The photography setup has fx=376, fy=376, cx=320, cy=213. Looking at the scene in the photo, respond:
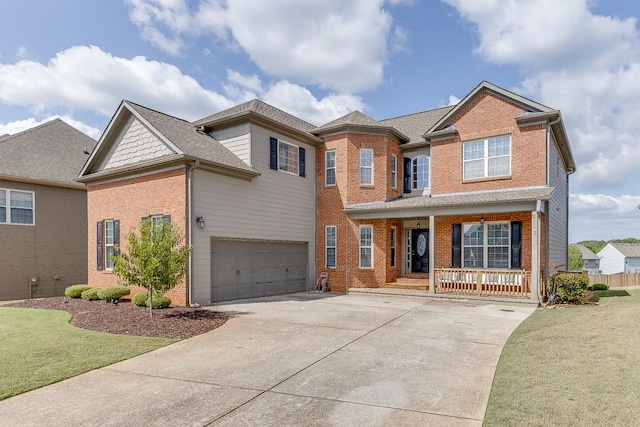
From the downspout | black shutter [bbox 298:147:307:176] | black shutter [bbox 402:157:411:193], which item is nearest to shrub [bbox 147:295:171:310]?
the downspout

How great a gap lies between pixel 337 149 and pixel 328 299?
6.89 metres

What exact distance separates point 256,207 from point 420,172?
8.28 m

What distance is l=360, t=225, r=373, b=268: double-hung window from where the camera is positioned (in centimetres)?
1686

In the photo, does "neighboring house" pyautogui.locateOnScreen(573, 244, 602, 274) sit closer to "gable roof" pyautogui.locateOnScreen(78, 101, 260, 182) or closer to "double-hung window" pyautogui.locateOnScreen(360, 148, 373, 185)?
"double-hung window" pyautogui.locateOnScreen(360, 148, 373, 185)

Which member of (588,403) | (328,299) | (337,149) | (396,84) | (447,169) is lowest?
(328,299)

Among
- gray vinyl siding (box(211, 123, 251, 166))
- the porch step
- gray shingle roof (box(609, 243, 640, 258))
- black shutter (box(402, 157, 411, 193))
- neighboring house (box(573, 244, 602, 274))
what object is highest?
gray vinyl siding (box(211, 123, 251, 166))

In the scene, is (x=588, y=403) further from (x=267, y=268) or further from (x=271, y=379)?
(x=267, y=268)

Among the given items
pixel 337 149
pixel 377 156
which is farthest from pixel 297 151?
pixel 377 156

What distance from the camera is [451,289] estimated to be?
14.9 meters

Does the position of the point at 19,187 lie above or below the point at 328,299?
above

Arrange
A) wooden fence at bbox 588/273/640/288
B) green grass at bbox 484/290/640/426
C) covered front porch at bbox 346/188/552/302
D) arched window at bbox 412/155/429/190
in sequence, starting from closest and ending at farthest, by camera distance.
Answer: green grass at bbox 484/290/640/426
covered front porch at bbox 346/188/552/302
arched window at bbox 412/155/429/190
wooden fence at bbox 588/273/640/288

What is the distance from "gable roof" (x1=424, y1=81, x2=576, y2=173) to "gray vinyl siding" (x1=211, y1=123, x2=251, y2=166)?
7.80 metres

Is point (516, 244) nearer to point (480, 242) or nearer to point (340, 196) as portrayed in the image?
point (480, 242)

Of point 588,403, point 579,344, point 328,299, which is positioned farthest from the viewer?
point 328,299
